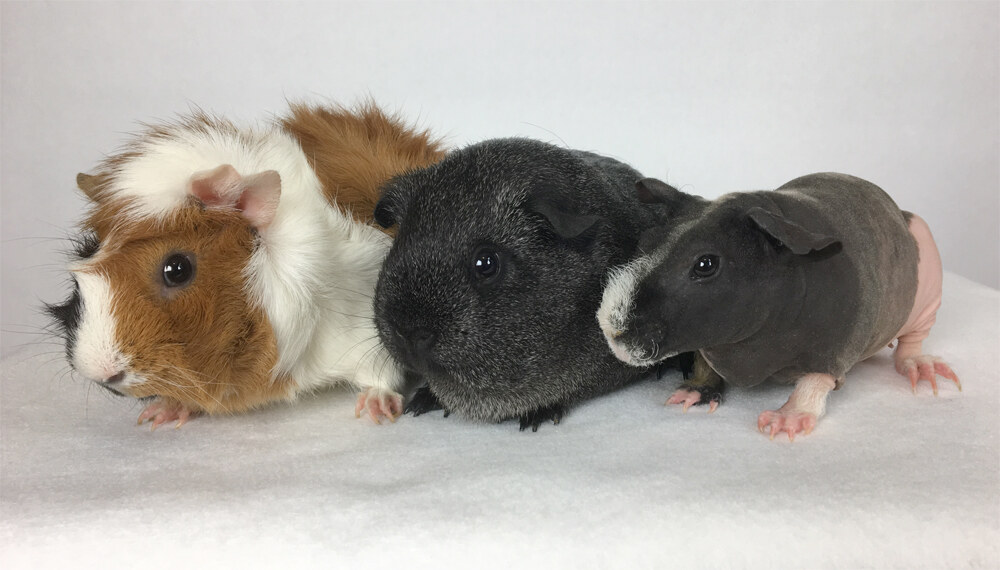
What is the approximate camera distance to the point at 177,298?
1.29m

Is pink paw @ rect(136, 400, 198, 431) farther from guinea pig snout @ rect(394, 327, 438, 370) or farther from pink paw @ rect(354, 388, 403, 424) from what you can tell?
guinea pig snout @ rect(394, 327, 438, 370)

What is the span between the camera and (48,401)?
1.66 metres

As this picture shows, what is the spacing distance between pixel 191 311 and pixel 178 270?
8 cm

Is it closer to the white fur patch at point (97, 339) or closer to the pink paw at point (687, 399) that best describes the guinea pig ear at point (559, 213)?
the pink paw at point (687, 399)

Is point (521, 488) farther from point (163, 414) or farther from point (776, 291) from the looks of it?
point (163, 414)

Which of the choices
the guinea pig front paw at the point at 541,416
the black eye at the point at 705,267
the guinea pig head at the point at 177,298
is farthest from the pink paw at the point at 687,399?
the guinea pig head at the point at 177,298

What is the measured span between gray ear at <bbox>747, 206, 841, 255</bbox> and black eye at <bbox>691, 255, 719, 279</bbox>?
0.32 ft

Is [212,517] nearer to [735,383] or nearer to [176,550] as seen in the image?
[176,550]

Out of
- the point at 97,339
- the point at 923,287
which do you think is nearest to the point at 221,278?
the point at 97,339

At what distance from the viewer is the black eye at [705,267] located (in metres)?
1.27

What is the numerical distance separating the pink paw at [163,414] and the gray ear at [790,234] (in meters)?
1.23

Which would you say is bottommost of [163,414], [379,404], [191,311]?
[163,414]

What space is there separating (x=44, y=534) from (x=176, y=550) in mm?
216

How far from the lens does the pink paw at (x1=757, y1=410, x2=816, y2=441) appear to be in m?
1.36
